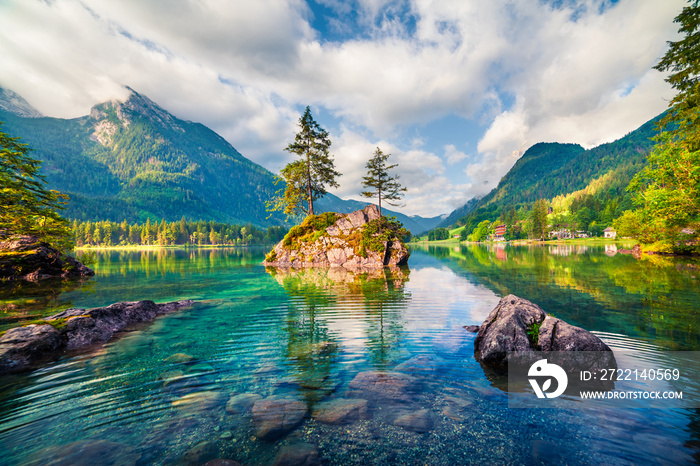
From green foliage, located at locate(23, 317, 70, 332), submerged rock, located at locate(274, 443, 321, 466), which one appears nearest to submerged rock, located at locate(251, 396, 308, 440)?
submerged rock, located at locate(274, 443, 321, 466)

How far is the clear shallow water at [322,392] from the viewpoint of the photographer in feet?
16.7

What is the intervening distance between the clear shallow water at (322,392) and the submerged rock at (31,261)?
15.4 meters

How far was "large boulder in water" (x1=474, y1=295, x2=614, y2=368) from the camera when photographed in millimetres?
8484

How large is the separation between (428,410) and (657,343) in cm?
1042

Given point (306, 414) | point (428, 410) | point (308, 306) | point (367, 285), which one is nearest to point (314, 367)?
point (306, 414)

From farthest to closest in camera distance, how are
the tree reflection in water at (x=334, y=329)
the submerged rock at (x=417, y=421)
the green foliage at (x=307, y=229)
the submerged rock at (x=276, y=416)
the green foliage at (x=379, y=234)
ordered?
the green foliage at (x=307, y=229) < the green foliage at (x=379, y=234) < the tree reflection in water at (x=334, y=329) < the submerged rock at (x=417, y=421) < the submerged rock at (x=276, y=416)

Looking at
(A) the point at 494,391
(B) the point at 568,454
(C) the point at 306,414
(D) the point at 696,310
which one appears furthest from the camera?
(D) the point at 696,310

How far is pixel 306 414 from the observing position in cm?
632

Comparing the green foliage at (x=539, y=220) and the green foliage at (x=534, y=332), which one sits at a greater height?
the green foliage at (x=539, y=220)

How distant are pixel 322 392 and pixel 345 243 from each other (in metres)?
37.4

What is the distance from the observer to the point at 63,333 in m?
11.3

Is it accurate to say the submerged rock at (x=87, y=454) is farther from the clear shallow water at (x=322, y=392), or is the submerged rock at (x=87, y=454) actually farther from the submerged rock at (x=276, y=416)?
the submerged rock at (x=276, y=416)

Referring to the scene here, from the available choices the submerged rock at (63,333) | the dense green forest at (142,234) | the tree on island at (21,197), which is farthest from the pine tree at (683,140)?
the dense green forest at (142,234)

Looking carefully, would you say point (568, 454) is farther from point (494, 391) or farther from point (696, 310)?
point (696, 310)
